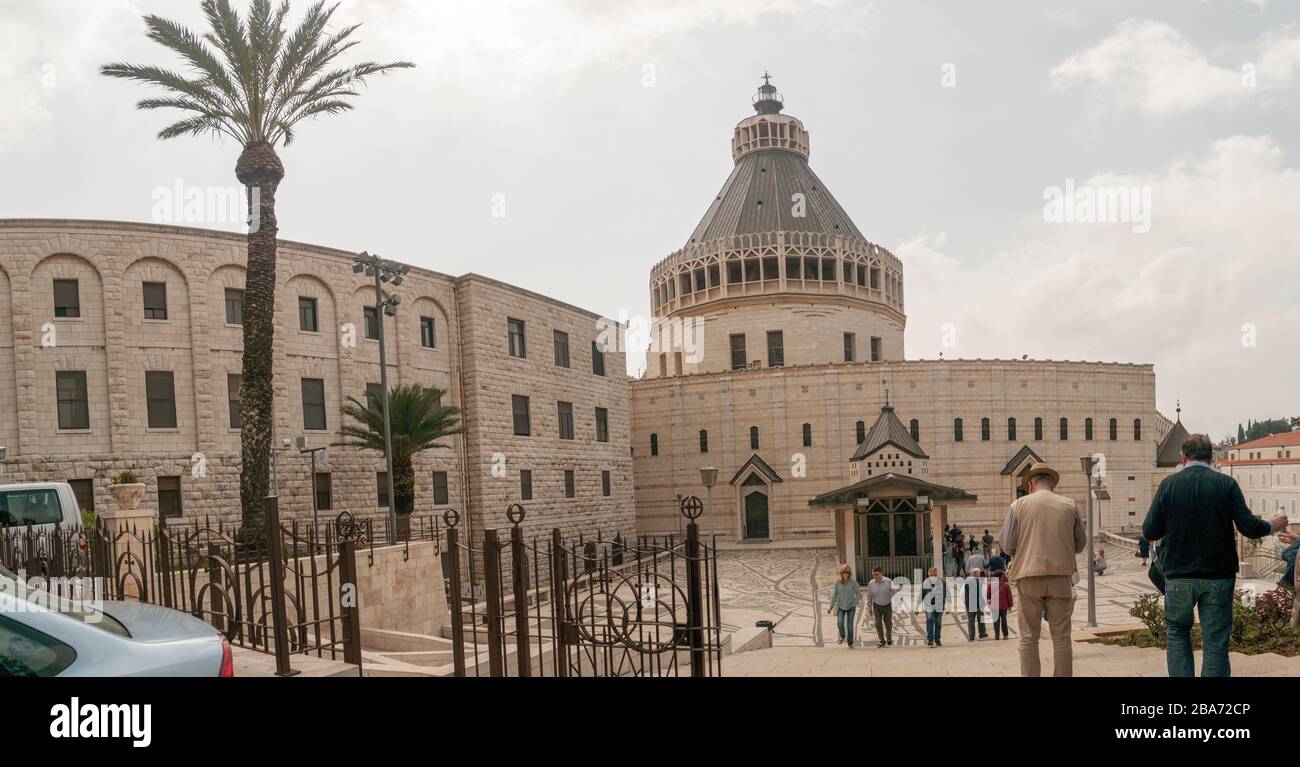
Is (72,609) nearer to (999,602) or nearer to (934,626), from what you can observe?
(934,626)

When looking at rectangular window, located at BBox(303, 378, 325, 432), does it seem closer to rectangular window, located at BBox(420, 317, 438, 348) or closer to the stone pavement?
rectangular window, located at BBox(420, 317, 438, 348)

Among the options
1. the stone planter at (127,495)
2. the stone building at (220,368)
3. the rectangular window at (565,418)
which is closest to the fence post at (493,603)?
the stone planter at (127,495)

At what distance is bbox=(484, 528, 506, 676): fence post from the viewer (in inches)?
257

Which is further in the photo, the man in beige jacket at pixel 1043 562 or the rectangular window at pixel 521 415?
the rectangular window at pixel 521 415

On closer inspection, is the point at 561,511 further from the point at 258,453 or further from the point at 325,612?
the point at 325,612

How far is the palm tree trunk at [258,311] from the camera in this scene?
19.3 meters

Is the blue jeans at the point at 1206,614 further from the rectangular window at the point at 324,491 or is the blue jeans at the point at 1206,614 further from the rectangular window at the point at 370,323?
the rectangular window at the point at 370,323

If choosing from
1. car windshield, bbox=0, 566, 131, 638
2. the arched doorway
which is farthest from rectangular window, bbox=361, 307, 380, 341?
car windshield, bbox=0, 566, 131, 638

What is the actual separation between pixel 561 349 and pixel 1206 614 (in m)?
30.2

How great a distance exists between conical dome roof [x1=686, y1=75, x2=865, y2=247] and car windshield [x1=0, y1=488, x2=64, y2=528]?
141 ft

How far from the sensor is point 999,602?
15.0 metres

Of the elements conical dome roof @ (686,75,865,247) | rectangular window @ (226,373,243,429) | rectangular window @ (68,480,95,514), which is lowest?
rectangular window @ (68,480,95,514)

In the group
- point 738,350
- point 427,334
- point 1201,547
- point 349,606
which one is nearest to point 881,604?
point 1201,547

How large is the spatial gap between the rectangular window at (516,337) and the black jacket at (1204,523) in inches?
1088
